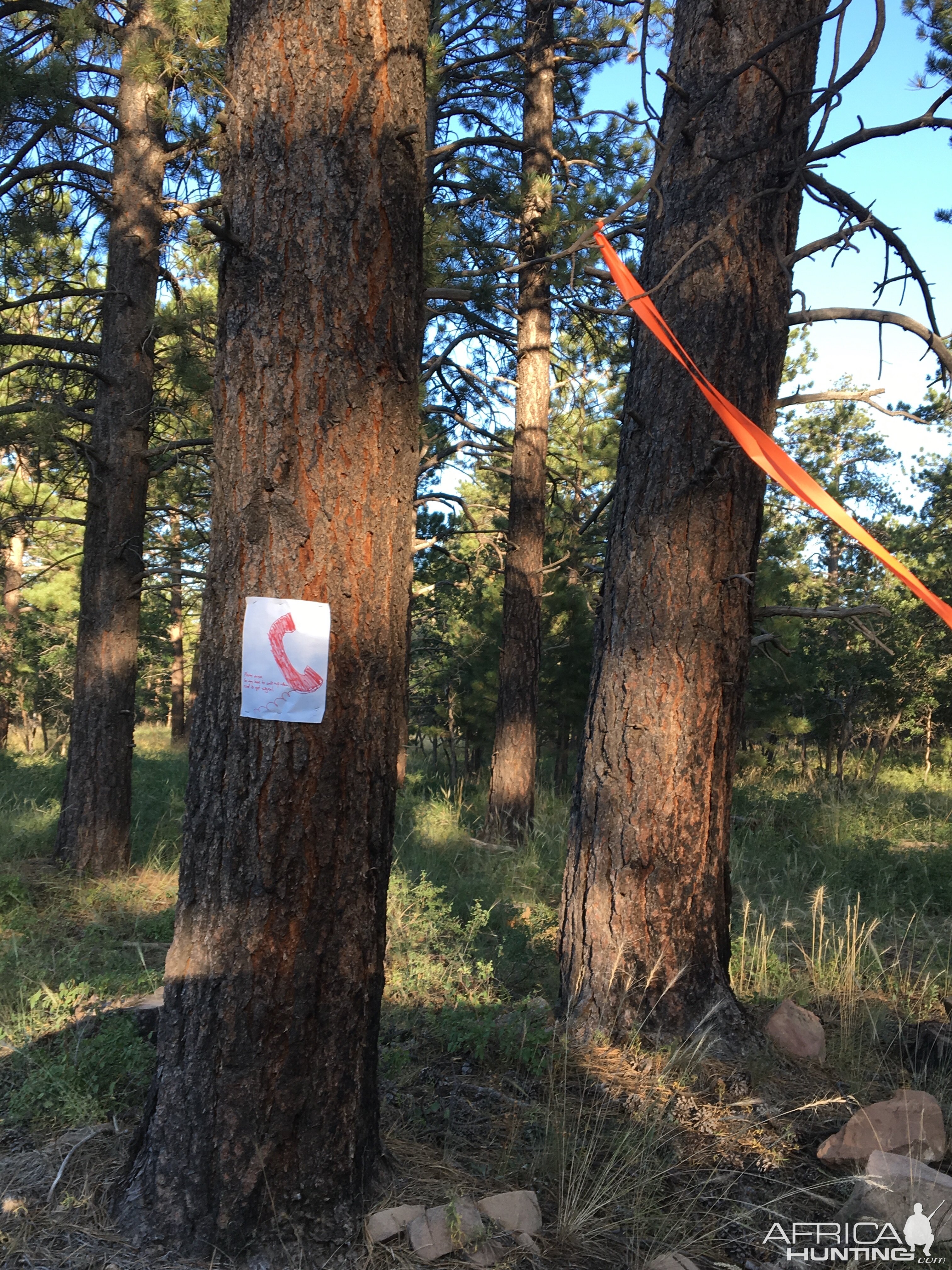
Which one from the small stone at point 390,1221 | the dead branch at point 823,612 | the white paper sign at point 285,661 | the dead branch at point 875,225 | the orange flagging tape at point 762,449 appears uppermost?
the dead branch at point 875,225

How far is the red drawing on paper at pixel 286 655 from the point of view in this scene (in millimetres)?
2229

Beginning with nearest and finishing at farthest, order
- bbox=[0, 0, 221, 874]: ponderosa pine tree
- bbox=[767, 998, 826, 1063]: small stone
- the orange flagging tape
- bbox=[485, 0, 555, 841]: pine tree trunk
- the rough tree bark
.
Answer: the orange flagging tape < bbox=[767, 998, 826, 1063]: small stone < bbox=[0, 0, 221, 874]: ponderosa pine tree < bbox=[485, 0, 555, 841]: pine tree trunk < the rough tree bark

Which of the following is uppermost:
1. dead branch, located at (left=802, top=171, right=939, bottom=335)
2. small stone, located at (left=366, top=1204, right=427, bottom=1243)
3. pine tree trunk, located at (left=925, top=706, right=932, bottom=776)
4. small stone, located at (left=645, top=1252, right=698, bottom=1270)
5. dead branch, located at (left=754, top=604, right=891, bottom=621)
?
dead branch, located at (left=802, top=171, right=939, bottom=335)

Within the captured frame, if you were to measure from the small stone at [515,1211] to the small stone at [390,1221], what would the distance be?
Result: 18cm

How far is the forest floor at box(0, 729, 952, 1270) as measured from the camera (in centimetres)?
Result: 232

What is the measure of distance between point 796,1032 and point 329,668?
8.13 ft

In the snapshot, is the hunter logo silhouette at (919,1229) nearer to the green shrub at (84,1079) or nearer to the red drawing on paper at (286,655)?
the red drawing on paper at (286,655)

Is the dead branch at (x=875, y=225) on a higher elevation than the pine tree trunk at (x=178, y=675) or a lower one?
higher

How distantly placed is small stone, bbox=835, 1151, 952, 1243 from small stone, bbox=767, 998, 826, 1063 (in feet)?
3.00

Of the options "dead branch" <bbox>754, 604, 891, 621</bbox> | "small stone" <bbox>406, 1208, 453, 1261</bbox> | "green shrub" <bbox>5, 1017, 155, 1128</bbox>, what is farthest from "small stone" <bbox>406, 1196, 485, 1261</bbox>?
"dead branch" <bbox>754, 604, 891, 621</bbox>

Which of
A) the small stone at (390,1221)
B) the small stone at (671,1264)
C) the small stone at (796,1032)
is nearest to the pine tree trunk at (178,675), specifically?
the small stone at (796,1032)

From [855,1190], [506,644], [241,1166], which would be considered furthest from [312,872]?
[506,644]

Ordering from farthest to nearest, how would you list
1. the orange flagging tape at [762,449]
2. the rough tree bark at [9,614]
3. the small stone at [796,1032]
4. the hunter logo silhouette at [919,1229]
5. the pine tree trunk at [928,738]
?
the rough tree bark at [9,614] < the pine tree trunk at [928,738] < the small stone at [796,1032] < the orange flagging tape at [762,449] < the hunter logo silhouette at [919,1229]

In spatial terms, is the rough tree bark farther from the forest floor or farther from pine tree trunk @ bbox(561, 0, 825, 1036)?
pine tree trunk @ bbox(561, 0, 825, 1036)
